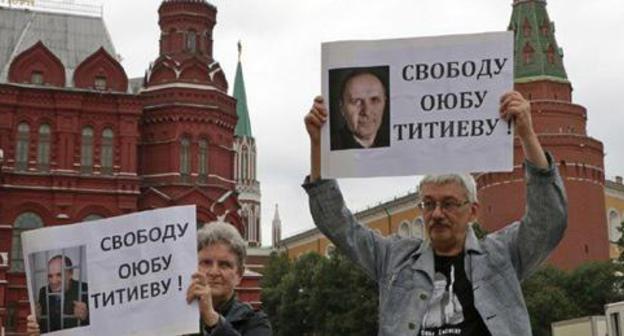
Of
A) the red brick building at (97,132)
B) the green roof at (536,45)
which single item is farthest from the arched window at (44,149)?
the green roof at (536,45)

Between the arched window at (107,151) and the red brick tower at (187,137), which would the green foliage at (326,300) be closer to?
the red brick tower at (187,137)

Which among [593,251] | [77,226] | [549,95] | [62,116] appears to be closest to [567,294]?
[593,251]

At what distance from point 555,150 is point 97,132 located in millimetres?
25658

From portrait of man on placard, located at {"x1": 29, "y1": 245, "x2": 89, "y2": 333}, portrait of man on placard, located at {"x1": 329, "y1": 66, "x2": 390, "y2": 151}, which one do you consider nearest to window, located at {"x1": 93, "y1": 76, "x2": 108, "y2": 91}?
Result: portrait of man on placard, located at {"x1": 29, "y1": 245, "x2": 89, "y2": 333}

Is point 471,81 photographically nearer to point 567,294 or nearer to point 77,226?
point 77,226

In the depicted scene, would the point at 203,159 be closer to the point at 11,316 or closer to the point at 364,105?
the point at 11,316

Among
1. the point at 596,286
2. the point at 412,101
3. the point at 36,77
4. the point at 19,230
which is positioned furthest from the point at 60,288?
the point at 596,286

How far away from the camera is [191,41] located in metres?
45.1

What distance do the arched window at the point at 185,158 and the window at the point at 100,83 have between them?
3.87m

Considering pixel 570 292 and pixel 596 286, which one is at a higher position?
pixel 596 286

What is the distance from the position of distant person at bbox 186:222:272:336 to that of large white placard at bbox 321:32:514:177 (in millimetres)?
618

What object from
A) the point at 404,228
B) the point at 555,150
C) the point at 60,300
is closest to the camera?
the point at 60,300

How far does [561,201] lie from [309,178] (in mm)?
1140

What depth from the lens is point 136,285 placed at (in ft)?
17.6
